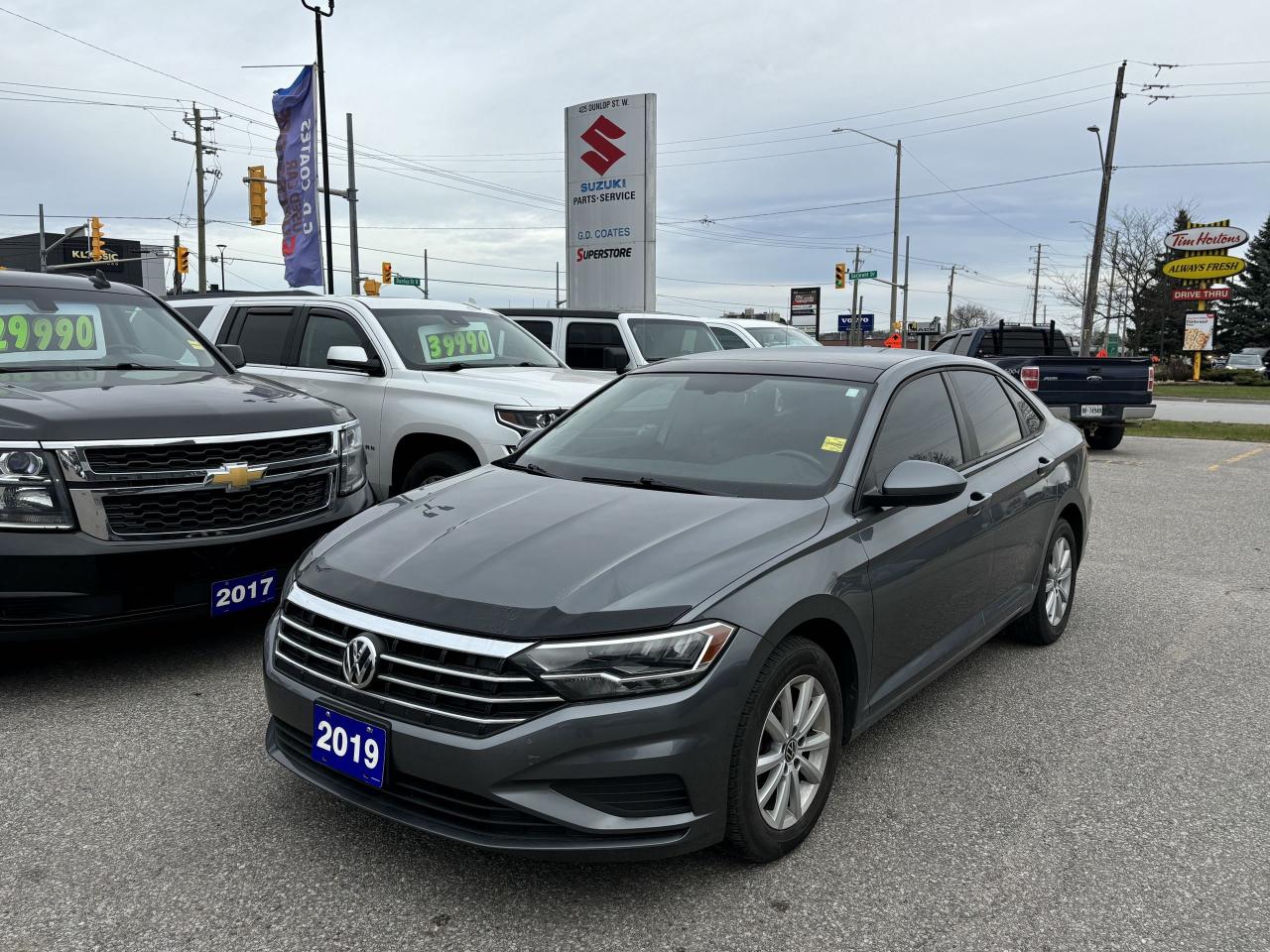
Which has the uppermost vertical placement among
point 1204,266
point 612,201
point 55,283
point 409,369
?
point 1204,266

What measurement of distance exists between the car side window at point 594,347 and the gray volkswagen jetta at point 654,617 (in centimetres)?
662

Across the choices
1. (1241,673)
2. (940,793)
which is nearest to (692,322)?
(1241,673)

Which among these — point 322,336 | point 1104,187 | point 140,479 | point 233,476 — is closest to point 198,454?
point 233,476

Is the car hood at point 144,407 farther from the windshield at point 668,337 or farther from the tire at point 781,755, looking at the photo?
the windshield at point 668,337

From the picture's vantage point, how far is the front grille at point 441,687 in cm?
252

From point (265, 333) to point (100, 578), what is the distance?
4.52m

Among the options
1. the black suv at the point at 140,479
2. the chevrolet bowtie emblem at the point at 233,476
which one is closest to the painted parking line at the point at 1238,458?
the black suv at the point at 140,479

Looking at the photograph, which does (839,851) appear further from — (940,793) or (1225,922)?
(1225,922)

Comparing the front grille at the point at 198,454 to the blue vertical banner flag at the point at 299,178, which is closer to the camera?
the front grille at the point at 198,454

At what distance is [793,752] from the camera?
2.94 m

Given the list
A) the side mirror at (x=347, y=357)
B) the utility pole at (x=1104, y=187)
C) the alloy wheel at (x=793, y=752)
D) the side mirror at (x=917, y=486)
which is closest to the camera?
the alloy wheel at (x=793, y=752)

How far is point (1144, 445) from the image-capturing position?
15555 mm

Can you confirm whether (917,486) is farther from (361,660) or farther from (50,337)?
(50,337)

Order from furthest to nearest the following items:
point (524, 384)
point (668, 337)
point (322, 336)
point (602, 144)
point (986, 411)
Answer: point (602, 144), point (668, 337), point (322, 336), point (524, 384), point (986, 411)
